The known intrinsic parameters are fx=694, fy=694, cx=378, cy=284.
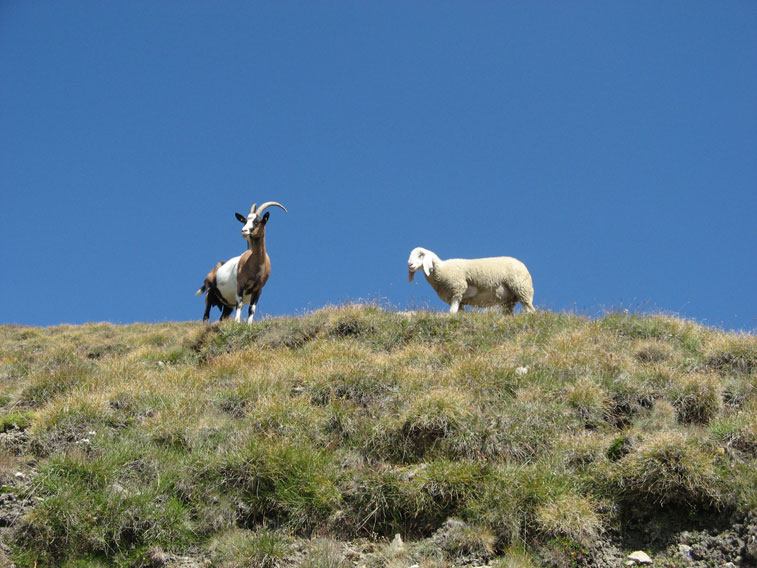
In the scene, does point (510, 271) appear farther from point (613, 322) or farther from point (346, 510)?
point (346, 510)

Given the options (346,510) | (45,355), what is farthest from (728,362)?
(45,355)

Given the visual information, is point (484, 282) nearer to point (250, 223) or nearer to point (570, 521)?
point (250, 223)

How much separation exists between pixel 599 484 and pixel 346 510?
269cm

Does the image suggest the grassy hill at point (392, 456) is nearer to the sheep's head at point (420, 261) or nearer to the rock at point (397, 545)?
the rock at point (397, 545)

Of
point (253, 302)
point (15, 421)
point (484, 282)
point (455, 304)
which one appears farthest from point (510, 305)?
point (15, 421)

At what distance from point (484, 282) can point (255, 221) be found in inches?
225

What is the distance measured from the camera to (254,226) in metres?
16.7

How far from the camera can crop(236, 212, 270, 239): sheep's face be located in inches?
643

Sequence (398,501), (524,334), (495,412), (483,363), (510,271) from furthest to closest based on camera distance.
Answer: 1. (510,271)
2. (524,334)
3. (483,363)
4. (495,412)
5. (398,501)

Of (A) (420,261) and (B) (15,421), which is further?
(A) (420,261)

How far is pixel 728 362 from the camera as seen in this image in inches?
415

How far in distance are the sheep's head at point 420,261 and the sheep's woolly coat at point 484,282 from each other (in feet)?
0.21

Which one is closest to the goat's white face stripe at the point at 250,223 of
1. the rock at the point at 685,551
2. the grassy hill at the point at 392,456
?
the grassy hill at the point at 392,456

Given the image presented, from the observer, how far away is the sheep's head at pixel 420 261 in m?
15.5
